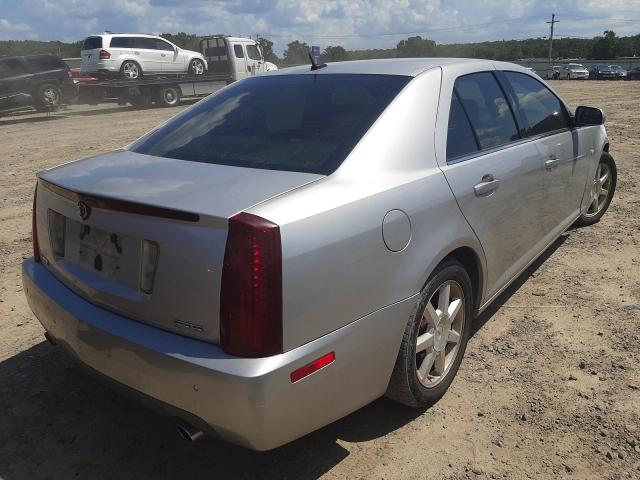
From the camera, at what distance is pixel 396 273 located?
220cm

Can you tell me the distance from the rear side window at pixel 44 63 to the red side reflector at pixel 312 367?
19864 millimetres

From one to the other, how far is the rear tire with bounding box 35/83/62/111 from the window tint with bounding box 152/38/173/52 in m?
4.60

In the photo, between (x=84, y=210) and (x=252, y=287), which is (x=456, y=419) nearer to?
(x=252, y=287)

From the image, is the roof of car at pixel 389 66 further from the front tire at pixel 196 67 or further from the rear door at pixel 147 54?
the front tire at pixel 196 67

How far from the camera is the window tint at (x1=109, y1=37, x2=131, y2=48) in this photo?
20.2 m

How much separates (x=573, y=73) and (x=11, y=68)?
40.7 m

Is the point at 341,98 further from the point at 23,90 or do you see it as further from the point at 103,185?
the point at 23,90

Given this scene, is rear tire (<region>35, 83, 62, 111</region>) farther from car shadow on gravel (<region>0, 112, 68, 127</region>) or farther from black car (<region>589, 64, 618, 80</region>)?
black car (<region>589, 64, 618, 80</region>)

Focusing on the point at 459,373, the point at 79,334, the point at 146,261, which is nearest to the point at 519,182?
the point at 459,373

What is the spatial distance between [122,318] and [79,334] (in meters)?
0.25

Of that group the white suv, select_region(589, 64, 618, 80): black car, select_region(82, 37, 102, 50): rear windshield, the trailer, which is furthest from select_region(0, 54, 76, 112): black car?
A: select_region(589, 64, 618, 80): black car

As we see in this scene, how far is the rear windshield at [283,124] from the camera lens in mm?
2377

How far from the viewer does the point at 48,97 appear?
1873 cm

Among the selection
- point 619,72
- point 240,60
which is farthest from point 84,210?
point 619,72
